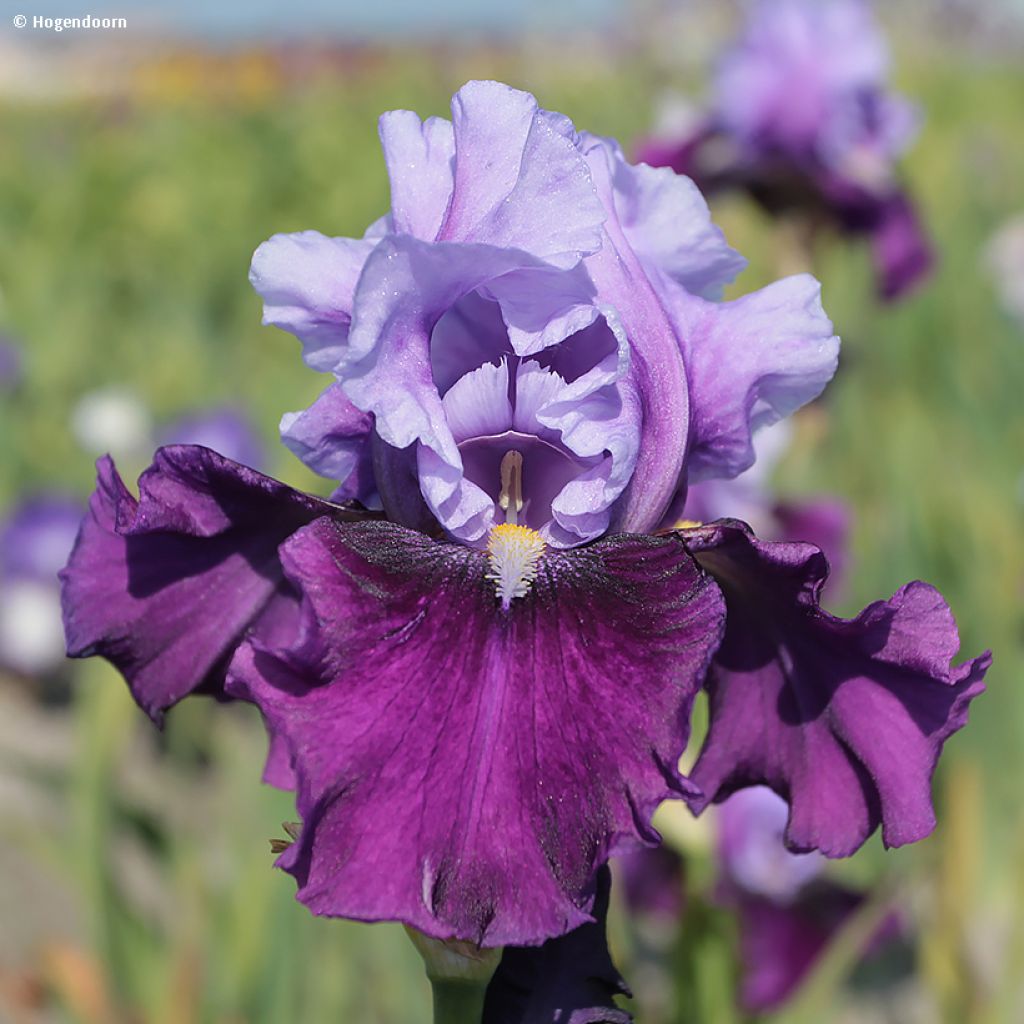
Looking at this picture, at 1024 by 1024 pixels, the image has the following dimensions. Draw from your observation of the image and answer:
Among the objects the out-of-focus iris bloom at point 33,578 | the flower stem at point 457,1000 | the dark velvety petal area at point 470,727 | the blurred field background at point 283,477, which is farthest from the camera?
the out-of-focus iris bloom at point 33,578

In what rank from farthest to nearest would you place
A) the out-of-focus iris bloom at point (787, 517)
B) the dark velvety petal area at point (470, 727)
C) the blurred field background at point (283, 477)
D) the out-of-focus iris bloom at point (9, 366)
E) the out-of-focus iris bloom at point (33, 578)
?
the out-of-focus iris bloom at point (9, 366) → the out-of-focus iris bloom at point (33, 578) → the out-of-focus iris bloom at point (787, 517) → the blurred field background at point (283, 477) → the dark velvety petal area at point (470, 727)

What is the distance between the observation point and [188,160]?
5.90 meters

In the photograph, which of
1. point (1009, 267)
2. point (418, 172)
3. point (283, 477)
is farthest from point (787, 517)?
point (1009, 267)

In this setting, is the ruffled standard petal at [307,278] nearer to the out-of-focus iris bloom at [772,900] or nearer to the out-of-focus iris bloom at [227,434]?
the out-of-focus iris bloom at [772,900]

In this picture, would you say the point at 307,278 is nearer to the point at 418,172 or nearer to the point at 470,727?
the point at 418,172

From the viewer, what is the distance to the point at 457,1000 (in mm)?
702

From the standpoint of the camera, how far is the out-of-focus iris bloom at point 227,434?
2.68m

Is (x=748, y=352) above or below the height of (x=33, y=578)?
above

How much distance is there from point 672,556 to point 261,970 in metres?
1.08

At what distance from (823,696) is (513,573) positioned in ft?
0.64

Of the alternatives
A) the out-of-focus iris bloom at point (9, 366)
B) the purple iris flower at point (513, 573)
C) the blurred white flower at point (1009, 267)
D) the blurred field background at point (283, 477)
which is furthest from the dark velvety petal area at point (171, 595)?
the blurred white flower at point (1009, 267)

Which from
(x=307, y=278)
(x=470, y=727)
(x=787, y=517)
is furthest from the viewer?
(x=787, y=517)

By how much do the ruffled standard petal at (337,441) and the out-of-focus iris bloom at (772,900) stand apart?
0.91m

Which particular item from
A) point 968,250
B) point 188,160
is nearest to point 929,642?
point 968,250
